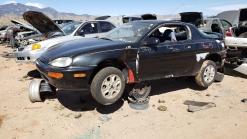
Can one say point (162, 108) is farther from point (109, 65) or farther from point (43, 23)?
point (43, 23)

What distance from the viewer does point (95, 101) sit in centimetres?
453

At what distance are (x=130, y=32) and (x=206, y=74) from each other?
2275 mm

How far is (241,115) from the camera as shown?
400 cm

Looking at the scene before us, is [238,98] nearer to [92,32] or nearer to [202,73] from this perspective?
[202,73]

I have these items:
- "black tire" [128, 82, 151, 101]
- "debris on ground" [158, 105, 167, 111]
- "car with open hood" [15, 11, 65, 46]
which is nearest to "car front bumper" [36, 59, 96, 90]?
"black tire" [128, 82, 151, 101]

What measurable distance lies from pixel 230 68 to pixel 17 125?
253 inches

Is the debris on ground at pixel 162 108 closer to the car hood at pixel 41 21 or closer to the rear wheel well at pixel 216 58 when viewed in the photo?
the rear wheel well at pixel 216 58

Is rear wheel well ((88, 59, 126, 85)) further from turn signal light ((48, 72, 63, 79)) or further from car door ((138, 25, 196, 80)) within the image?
turn signal light ((48, 72, 63, 79))

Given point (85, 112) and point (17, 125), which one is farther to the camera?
point (85, 112)

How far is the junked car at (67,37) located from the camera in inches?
236

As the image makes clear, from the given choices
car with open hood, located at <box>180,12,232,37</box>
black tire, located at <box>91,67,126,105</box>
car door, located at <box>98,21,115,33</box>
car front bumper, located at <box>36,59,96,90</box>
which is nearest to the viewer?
car front bumper, located at <box>36,59,96,90</box>

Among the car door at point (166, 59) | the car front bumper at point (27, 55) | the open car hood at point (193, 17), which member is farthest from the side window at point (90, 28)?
the open car hood at point (193, 17)

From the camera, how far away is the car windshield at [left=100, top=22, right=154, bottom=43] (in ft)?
13.9

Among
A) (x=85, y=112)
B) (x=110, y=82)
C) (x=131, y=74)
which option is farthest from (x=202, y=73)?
(x=85, y=112)
